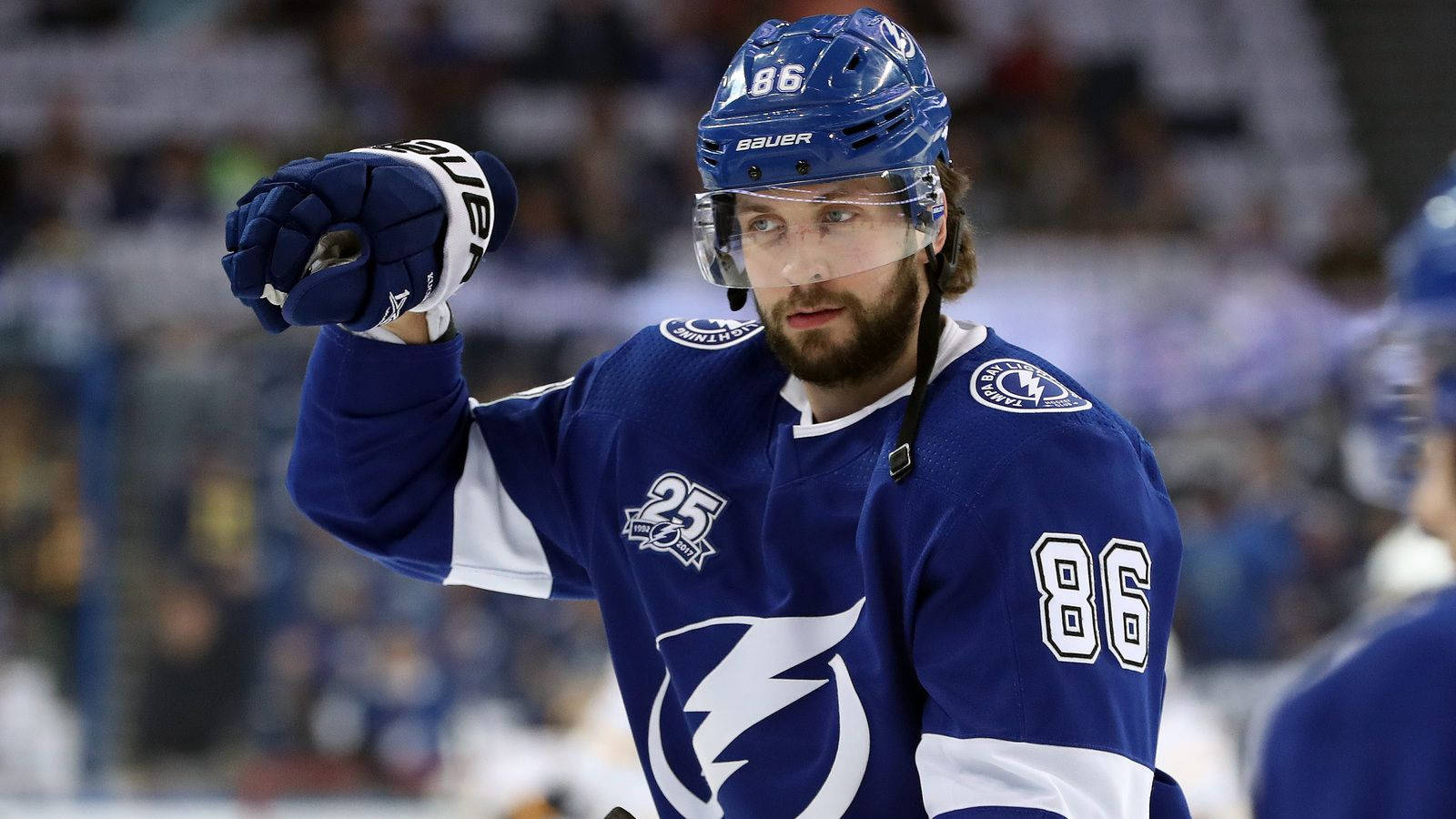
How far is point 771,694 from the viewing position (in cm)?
187

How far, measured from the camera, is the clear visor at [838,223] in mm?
1855

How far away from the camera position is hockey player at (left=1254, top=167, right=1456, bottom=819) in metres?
1.00

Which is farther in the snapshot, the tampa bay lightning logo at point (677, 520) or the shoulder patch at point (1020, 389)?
the tampa bay lightning logo at point (677, 520)

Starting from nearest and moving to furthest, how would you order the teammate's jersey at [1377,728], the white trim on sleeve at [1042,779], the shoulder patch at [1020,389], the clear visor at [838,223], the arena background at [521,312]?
1. the teammate's jersey at [1377,728]
2. the white trim on sleeve at [1042,779]
3. the shoulder patch at [1020,389]
4. the clear visor at [838,223]
5. the arena background at [521,312]

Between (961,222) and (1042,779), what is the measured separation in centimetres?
70

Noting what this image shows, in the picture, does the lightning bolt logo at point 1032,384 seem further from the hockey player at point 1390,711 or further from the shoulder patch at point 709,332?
the hockey player at point 1390,711

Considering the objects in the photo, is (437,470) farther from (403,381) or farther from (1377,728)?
(1377,728)

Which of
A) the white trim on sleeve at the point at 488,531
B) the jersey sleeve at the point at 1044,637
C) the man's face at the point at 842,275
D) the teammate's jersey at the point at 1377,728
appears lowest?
the white trim on sleeve at the point at 488,531

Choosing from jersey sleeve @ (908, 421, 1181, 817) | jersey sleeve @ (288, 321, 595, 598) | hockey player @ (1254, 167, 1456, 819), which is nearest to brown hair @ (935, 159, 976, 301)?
jersey sleeve @ (908, 421, 1181, 817)

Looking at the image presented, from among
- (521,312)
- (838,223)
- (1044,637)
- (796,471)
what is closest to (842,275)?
(838,223)

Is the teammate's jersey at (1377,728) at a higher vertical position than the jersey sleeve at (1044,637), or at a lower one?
higher

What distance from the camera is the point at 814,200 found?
185cm

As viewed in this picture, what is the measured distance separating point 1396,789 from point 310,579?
466 cm

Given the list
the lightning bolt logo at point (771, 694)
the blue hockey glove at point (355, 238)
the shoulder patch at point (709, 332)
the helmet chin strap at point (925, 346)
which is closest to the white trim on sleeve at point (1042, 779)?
the lightning bolt logo at point (771, 694)
